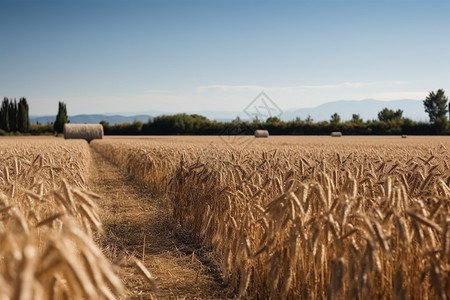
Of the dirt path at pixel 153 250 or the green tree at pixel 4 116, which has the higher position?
the green tree at pixel 4 116

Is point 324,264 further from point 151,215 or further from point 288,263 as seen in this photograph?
point 151,215

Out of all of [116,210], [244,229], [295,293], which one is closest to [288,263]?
[295,293]

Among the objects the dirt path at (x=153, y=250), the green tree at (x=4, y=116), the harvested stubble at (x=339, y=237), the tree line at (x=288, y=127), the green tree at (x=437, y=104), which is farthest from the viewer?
the green tree at (x=437, y=104)

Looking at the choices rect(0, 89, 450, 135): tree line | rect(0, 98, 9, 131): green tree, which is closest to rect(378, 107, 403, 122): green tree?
rect(0, 89, 450, 135): tree line

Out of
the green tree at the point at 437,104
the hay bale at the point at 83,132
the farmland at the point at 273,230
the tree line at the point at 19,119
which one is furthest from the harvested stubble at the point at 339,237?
the green tree at the point at 437,104

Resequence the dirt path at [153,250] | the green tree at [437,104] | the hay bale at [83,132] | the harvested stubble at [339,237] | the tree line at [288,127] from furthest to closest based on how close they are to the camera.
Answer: the green tree at [437,104], the tree line at [288,127], the hay bale at [83,132], the dirt path at [153,250], the harvested stubble at [339,237]

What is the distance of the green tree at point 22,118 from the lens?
78250mm

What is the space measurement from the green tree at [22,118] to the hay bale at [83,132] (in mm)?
38297

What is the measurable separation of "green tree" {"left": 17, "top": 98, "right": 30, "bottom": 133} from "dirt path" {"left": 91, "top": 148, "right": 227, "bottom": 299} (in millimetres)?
71656

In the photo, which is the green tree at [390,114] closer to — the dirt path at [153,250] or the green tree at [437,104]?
the green tree at [437,104]

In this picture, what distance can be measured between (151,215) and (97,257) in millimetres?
8205

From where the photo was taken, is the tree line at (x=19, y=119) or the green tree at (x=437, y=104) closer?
the tree line at (x=19, y=119)

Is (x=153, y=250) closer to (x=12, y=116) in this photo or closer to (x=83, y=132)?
(x=83, y=132)

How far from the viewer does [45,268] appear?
5.45ft
